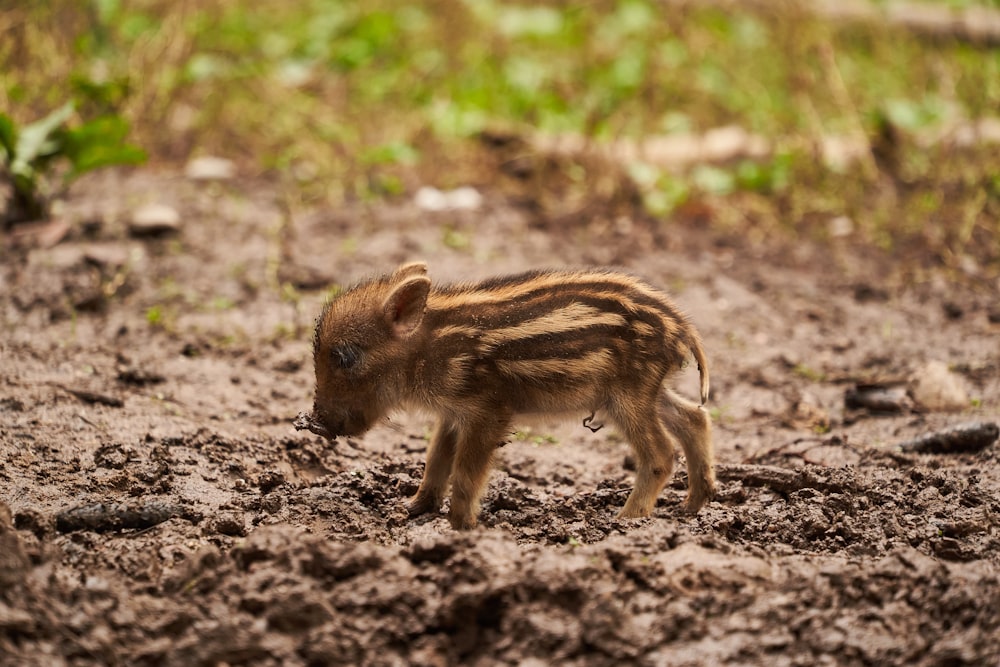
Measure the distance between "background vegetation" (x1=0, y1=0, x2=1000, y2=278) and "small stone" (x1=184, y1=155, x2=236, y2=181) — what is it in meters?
0.16

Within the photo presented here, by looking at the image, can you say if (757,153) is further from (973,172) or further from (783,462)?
(783,462)

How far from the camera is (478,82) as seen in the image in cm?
1038

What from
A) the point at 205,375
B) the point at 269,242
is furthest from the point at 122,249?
the point at 205,375

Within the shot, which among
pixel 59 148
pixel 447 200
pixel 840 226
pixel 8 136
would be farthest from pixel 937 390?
pixel 8 136

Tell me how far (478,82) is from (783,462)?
6.11 m

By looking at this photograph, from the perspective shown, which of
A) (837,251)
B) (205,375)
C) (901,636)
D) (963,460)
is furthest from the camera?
(837,251)

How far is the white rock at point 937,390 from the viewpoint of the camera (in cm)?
588

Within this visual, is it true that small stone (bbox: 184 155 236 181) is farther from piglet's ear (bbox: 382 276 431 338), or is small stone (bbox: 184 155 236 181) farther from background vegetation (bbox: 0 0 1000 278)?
piglet's ear (bbox: 382 276 431 338)

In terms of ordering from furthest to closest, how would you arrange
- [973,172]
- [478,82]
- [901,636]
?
[478,82], [973,172], [901,636]

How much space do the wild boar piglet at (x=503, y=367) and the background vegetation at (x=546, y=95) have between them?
13.2ft

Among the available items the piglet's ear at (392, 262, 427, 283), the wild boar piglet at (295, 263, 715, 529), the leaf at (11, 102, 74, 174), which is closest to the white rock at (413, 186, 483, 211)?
the leaf at (11, 102, 74, 174)

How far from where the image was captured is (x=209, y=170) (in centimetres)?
865

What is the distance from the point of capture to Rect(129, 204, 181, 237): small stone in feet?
25.1

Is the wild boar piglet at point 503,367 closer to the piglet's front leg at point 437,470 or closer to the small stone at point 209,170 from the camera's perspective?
the piglet's front leg at point 437,470
